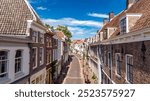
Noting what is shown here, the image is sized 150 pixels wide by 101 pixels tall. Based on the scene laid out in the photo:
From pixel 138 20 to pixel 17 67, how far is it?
8.60m

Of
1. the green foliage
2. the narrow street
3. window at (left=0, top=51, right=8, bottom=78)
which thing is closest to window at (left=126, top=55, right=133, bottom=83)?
window at (left=0, top=51, right=8, bottom=78)

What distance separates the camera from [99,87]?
3707 millimetres

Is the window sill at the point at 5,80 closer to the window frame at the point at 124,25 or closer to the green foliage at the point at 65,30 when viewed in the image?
the window frame at the point at 124,25

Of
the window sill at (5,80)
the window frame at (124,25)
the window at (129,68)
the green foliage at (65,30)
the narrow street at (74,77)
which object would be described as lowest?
the narrow street at (74,77)

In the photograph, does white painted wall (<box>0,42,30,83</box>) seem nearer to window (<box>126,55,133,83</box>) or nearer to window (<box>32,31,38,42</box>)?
window (<box>32,31,38,42</box>)

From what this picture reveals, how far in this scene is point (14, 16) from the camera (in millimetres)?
13891

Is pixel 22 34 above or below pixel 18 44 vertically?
above

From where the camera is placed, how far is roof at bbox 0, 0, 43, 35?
12.8m

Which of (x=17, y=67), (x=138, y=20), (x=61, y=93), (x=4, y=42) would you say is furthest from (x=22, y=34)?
(x=61, y=93)

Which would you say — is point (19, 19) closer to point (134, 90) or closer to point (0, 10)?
point (0, 10)

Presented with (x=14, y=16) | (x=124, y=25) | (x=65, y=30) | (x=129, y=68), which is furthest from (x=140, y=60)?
(x=65, y=30)

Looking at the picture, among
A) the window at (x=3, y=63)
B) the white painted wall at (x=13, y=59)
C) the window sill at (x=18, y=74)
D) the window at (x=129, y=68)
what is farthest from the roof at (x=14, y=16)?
the window at (x=129, y=68)

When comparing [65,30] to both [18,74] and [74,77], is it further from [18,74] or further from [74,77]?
[18,74]

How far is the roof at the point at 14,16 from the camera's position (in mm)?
12758
